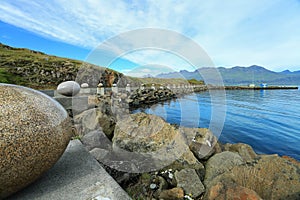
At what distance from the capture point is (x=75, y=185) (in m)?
2.24

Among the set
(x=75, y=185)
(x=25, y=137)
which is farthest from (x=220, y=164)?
(x=25, y=137)

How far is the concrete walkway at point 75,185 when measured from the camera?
2.04m

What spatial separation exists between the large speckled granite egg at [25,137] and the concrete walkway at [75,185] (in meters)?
0.20

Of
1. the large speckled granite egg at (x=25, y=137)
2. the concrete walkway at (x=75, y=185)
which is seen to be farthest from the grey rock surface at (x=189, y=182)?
the large speckled granite egg at (x=25, y=137)

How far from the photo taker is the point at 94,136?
498 cm

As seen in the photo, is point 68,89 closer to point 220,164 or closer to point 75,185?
point 75,185

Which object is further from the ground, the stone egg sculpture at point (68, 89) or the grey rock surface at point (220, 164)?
the stone egg sculpture at point (68, 89)

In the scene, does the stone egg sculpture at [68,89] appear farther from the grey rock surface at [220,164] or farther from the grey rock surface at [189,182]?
the grey rock surface at [220,164]

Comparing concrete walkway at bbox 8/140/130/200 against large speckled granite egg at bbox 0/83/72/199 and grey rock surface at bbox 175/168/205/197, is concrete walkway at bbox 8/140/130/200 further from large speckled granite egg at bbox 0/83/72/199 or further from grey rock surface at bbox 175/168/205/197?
grey rock surface at bbox 175/168/205/197

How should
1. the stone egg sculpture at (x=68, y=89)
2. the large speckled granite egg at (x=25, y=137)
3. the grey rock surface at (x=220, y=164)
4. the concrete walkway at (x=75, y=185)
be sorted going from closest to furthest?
the large speckled granite egg at (x=25, y=137), the concrete walkway at (x=75, y=185), the grey rock surface at (x=220, y=164), the stone egg sculpture at (x=68, y=89)

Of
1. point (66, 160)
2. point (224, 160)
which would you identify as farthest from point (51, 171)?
point (224, 160)

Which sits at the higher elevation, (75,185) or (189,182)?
(75,185)

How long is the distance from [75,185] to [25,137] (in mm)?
907

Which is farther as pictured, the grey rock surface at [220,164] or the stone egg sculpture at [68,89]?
the stone egg sculpture at [68,89]
